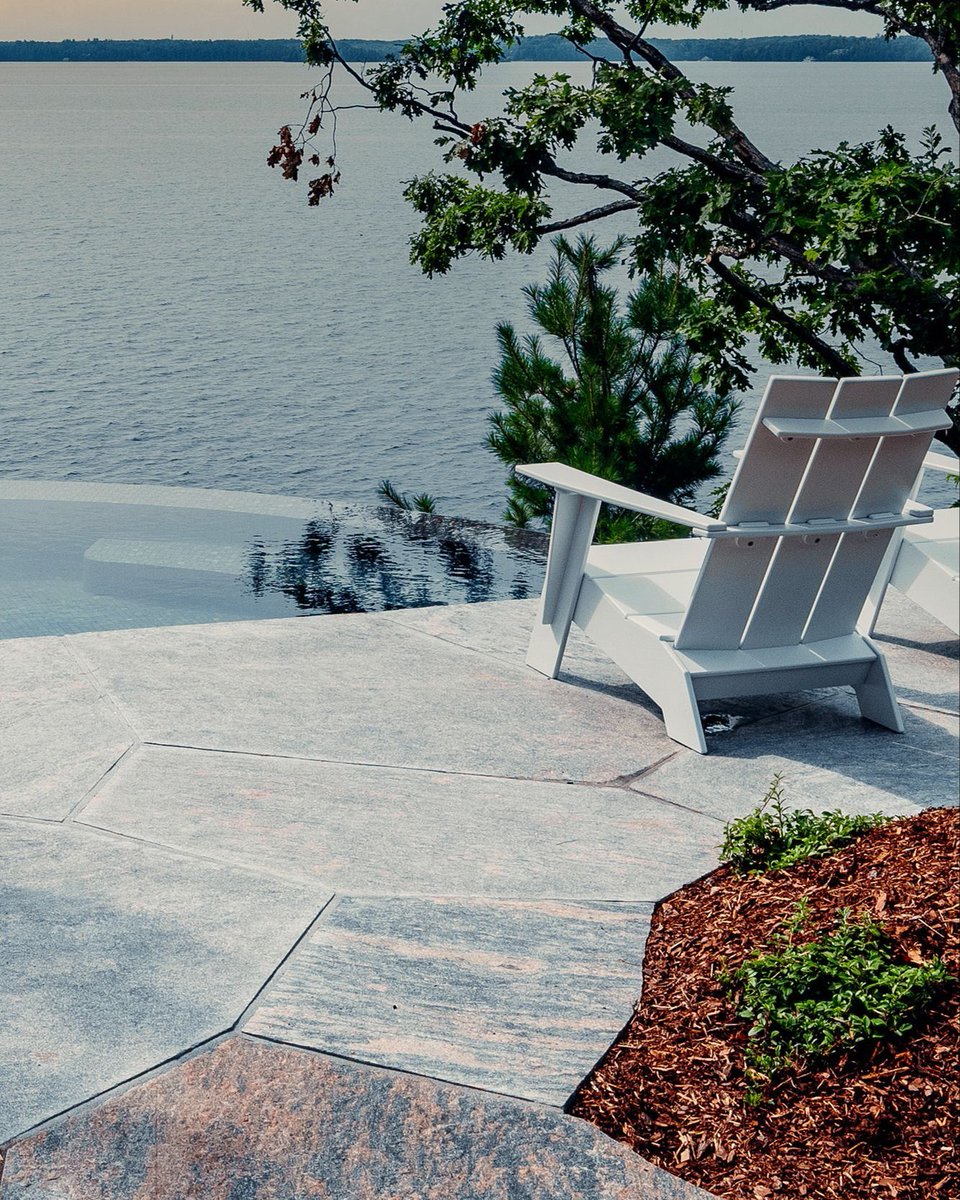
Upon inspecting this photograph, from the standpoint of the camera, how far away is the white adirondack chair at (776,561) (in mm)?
4258

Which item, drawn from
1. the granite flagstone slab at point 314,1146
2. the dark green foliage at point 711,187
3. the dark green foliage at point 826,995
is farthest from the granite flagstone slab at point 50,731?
the dark green foliage at point 711,187

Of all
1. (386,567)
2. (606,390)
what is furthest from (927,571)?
(606,390)

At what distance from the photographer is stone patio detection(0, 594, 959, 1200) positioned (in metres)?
2.29

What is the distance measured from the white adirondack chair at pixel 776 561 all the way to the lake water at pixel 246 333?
35.5 feet

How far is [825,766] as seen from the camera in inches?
172

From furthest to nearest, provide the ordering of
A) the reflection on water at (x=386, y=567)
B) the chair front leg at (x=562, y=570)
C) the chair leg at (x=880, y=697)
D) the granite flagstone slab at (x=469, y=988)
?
the reflection on water at (x=386, y=567) → the chair front leg at (x=562, y=570) → the chair leg at (x=880, y=697) → the granite flagstone slab at (x=469, y=988)

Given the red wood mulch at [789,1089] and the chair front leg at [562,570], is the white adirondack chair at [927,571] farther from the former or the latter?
the red wood mulch at [789,1089]

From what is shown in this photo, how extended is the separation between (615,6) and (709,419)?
4081mm

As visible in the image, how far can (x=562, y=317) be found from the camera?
11.0 metres

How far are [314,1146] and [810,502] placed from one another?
287cm

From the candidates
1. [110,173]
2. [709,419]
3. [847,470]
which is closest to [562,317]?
[709,419]

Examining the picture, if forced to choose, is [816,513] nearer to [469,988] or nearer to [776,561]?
[776,561]

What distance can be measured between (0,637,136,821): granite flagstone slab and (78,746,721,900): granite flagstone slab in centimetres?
11

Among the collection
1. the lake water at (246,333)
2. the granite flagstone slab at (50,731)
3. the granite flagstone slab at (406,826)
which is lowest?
the lake water at (246,333)
